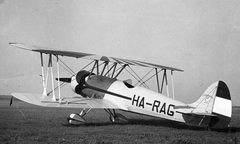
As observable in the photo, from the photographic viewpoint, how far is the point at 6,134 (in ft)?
26.7

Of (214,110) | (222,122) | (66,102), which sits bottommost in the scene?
(66,102)

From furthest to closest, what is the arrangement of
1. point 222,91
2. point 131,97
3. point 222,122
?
point 131,97 < point 222,91 < point 222,122

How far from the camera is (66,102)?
10.5m

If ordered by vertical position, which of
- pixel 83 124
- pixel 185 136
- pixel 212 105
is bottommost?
pixel 83 124

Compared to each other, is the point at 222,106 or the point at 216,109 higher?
the point at 222,106

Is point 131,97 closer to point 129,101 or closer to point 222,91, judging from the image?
point 129,101

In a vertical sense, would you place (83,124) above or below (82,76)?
below

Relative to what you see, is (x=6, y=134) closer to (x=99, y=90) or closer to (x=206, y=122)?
(x=99, y=90)

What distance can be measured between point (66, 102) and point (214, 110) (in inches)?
175

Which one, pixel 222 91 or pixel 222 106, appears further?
pixel 222 91

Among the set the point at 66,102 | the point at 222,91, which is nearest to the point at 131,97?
the point at 66,102

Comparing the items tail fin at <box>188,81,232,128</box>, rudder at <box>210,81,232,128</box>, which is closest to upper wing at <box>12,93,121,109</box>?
tail fin at <box>188,81,232,128</box>

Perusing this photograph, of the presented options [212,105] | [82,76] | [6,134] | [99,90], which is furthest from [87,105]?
[212,105]

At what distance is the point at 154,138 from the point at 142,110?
8.27 ft
